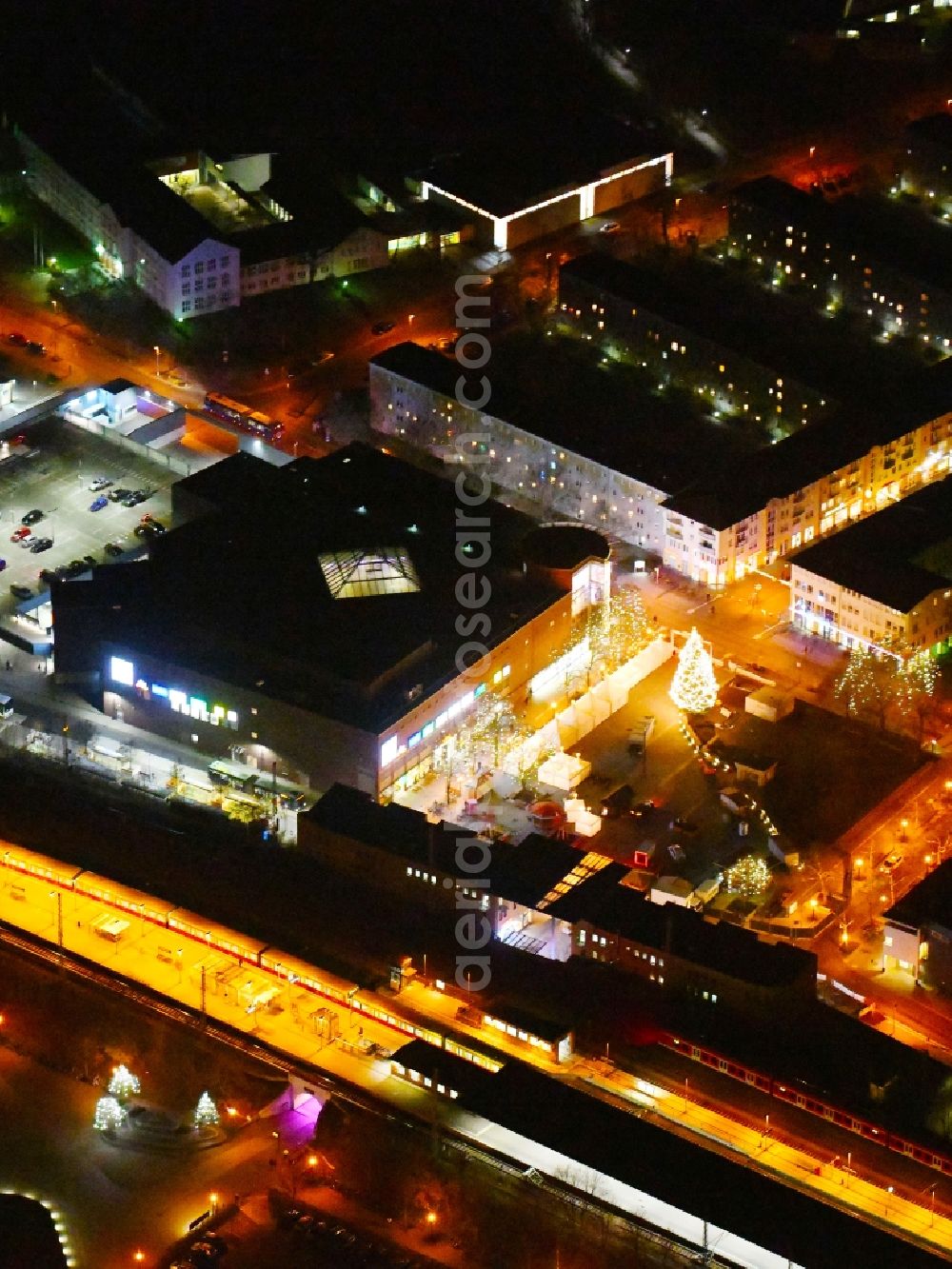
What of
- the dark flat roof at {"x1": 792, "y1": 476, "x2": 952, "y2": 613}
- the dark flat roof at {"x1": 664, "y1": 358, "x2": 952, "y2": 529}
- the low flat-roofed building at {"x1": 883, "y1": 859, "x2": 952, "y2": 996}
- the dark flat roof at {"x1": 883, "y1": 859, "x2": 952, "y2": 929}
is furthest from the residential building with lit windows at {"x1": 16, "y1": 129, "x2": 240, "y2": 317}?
the low flat-roofed building at {"x1": 883, "y1": 859, "x2": 952, "y2": 996}

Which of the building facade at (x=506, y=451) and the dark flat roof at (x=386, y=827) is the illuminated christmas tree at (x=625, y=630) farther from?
the dark flat roof at (x=386, y=827)

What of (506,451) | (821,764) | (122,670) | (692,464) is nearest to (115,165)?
(506,451)

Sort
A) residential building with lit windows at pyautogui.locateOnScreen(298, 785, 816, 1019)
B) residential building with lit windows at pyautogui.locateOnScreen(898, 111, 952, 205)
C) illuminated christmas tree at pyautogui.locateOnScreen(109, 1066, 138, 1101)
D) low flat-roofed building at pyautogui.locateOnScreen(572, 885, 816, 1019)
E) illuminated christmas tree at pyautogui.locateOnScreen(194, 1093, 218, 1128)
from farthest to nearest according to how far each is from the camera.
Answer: residential building with lit windows at pyautogui.locateOnScreen(898, 111, 952, 205), residential building with lit windows at pyautogui.locateOnScreen(298, 785, 816, 1019), low flat-roofed building at pyautogui.locateOnScreen(572, 885, 816, 1019), illuminated christmas tree at pyautogui.locateOnScreen(109, 1066, 138, 1101), illuminated christmas tree at pyautogui.locateOnScreen(194, 1093, 218, 1128)

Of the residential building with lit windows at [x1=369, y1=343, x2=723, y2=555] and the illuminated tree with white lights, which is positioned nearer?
the illuminated tree with white lights

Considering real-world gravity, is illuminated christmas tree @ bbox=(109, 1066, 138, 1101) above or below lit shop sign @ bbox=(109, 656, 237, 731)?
below

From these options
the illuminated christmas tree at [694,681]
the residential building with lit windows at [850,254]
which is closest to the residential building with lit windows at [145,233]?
the residential building with lit windows at [850,254]

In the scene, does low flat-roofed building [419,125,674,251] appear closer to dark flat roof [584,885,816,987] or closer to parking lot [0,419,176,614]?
parking lot [0,419,176,614]
